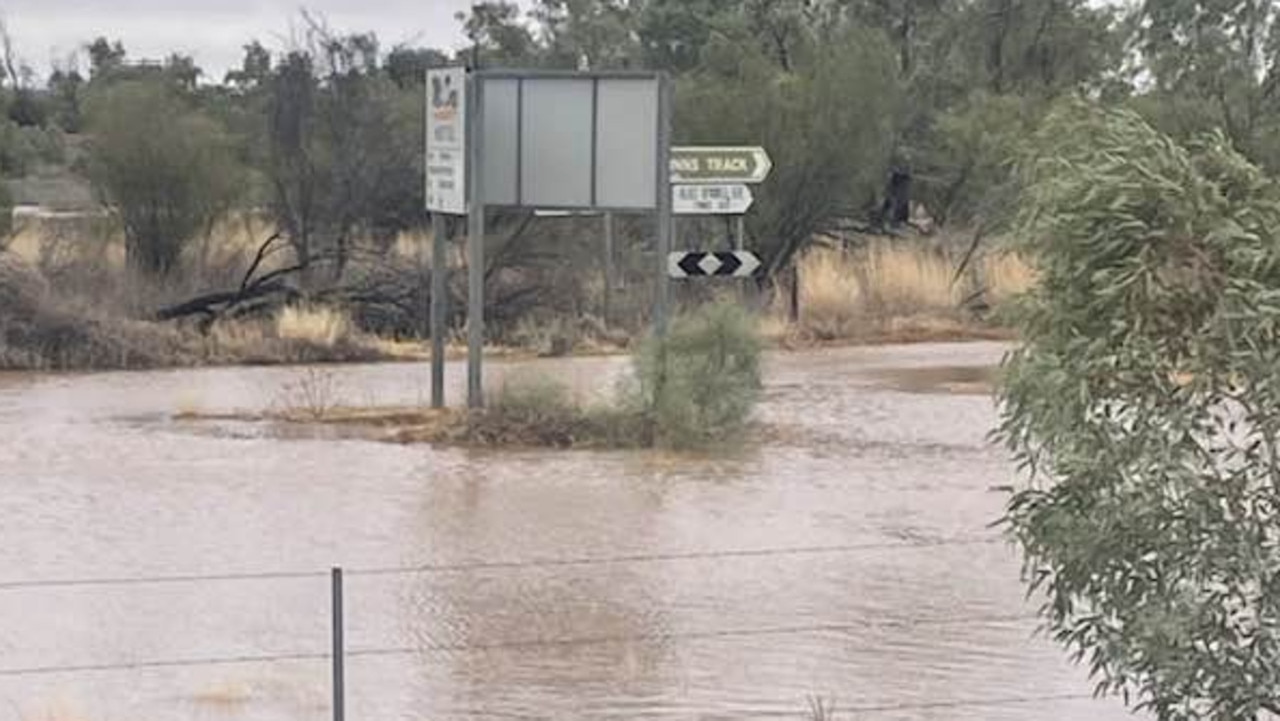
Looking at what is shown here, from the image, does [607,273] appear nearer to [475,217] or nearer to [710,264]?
[475,217]

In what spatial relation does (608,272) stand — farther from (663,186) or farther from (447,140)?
(663,186)

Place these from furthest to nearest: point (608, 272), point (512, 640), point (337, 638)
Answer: point (608, 272) < point (512, 640) < point (337, 638)

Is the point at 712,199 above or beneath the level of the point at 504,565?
above

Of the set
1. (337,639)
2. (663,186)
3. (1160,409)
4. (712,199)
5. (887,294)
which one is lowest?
(887,294)

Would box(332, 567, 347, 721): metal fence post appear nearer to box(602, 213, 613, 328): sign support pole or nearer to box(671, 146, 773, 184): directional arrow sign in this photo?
box(671, 146, 773, 184): directional arrow sign

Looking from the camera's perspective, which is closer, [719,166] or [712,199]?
[712,199]

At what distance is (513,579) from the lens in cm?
1343

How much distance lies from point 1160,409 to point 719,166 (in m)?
19.5

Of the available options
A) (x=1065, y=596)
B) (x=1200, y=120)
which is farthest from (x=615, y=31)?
(x=1065, y=596)

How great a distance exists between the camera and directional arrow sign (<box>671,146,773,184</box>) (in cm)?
2567

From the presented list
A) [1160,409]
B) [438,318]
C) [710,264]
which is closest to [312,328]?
[438,318]

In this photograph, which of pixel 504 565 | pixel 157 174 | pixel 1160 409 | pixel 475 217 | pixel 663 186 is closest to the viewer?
pixel 1160 409

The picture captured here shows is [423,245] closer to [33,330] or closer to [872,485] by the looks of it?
[33,330]

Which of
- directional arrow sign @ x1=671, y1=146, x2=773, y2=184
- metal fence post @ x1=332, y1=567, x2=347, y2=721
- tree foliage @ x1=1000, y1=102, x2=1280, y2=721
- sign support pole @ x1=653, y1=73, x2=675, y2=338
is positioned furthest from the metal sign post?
tree foliage @ x1=1000, y1=102, x2=1280, y2=721
